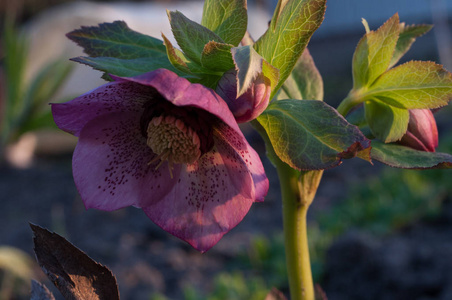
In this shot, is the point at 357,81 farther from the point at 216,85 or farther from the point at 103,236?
the point at 103,236

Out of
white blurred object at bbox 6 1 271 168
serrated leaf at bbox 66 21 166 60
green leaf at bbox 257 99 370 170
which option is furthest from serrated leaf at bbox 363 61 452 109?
white blurred object at bbox 6 1 271 168

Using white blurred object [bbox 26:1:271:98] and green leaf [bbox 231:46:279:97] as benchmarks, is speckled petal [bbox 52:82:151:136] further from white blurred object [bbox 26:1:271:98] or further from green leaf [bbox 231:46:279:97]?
white blurred object [bbox 26:1:271:98]

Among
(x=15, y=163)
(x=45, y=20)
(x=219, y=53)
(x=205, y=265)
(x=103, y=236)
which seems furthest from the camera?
(x=45, y=20)

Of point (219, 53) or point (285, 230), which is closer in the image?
point (219, 53)

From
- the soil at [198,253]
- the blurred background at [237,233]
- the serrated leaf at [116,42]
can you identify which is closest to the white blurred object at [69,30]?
the blurred background at [237,233]

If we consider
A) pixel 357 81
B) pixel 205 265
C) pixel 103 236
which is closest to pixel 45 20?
pixel 103 236

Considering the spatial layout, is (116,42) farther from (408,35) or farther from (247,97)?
(408,35)

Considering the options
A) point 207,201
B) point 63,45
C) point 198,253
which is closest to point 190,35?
point 207,201
